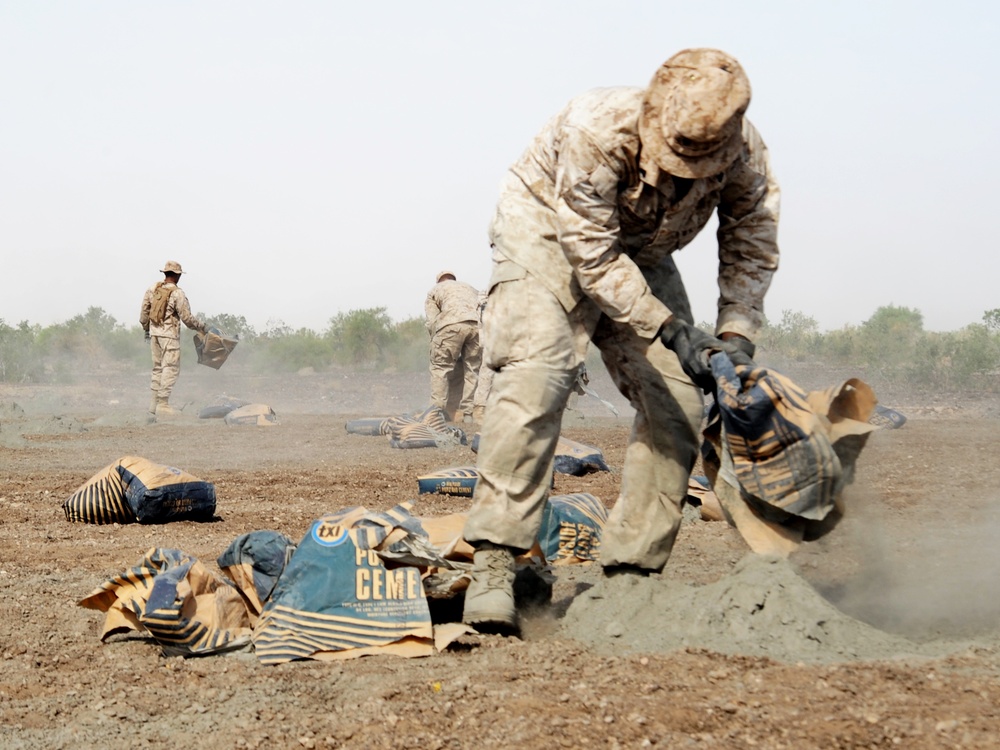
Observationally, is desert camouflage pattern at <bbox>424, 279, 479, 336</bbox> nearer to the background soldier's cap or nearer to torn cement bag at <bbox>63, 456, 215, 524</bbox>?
torn cement bag at <bbox>63, 456, 215, 524</bbox>

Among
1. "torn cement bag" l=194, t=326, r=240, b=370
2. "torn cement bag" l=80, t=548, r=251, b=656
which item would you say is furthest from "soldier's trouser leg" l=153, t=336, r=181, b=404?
"torn cement bag" l=80, t=548, r=251, b=656

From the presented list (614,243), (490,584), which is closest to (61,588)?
(490,584)

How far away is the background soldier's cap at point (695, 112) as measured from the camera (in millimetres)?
3457

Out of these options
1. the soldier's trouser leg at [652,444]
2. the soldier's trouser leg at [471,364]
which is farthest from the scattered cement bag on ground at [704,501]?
the soldier's trouser leg at [471,364]

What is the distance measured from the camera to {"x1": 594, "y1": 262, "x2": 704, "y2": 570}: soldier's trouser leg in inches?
161

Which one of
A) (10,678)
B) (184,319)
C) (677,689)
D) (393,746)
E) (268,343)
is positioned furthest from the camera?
(268,343)

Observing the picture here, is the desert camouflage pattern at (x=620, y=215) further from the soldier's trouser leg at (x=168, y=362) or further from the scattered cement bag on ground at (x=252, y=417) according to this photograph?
the soldier's trouser leg at (x=168, y=362)

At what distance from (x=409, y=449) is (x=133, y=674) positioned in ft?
25.8

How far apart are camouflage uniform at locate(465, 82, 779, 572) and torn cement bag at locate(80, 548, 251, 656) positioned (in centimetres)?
81

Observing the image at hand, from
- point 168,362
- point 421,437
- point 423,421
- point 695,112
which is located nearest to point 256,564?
point 695,112

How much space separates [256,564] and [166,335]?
1267 cm

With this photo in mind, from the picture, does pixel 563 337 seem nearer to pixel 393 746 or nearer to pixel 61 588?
pixel 393 746

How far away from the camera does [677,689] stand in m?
2.88

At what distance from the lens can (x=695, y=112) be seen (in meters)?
3.45
